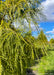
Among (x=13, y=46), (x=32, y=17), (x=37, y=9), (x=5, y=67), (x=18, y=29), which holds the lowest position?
(x=5, y=67)

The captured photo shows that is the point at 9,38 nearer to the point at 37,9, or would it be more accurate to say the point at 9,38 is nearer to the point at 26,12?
the point at 26,12

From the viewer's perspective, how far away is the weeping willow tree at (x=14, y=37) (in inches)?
35.4

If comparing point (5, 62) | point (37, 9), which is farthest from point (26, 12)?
point (5, 62)

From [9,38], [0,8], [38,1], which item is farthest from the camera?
[38,1]

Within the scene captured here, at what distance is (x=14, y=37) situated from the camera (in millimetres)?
931

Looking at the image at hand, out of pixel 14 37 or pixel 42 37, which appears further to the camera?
pixel 42 37

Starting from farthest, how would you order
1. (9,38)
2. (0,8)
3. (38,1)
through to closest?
(38,1) < (0,8) < (9,38)

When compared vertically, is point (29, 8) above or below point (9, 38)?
above

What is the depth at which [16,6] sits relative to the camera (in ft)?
3.27

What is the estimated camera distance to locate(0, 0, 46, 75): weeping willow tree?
35.4 inches

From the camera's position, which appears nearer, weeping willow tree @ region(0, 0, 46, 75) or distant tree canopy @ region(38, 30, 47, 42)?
weeping willow tree @ region(0, 0, 46, 75)

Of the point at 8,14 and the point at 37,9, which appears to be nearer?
the point at 8,14

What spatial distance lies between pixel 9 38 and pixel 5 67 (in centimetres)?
27

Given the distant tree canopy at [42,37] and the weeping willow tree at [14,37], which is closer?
the weeping willow tree at [14,37]
